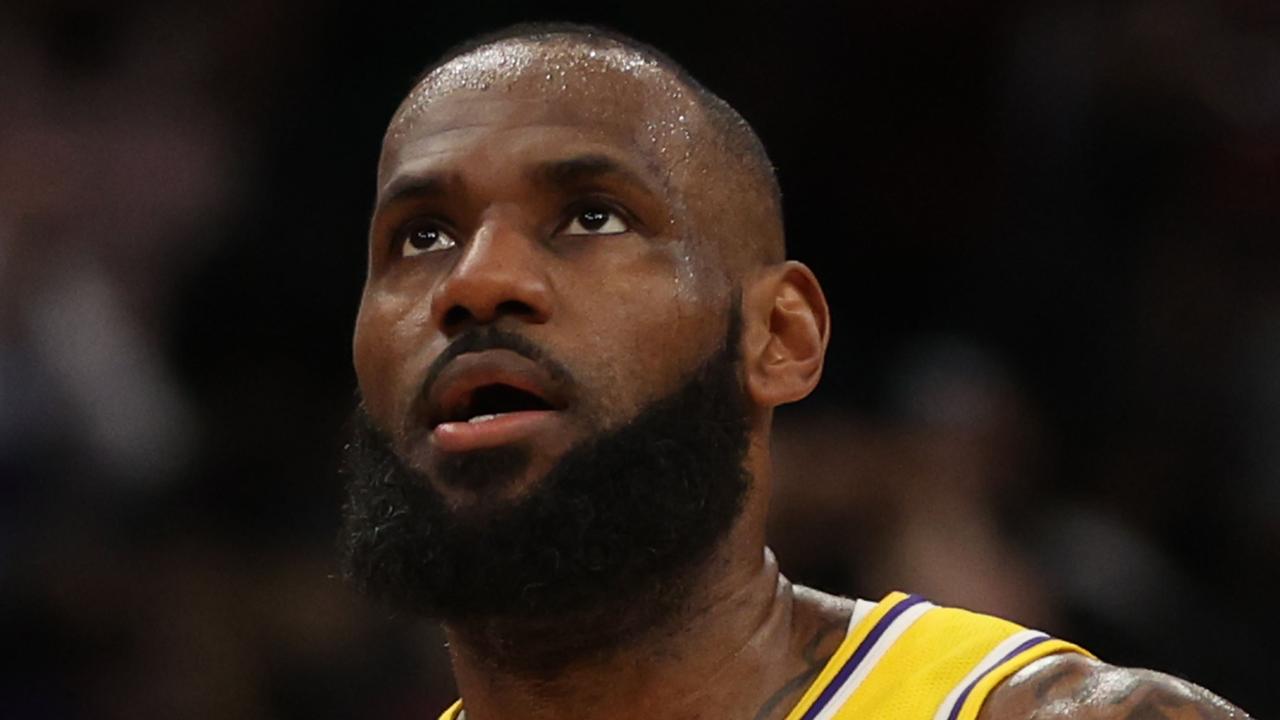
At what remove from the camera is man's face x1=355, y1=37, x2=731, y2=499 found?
8.92ft

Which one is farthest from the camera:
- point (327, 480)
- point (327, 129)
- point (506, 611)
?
point (327, 129)

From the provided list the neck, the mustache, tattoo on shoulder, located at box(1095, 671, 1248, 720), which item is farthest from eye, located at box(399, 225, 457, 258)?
tattoo on shoulder, located at box(1095, 671, 1248, 720)

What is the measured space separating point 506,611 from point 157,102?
3.84 metres

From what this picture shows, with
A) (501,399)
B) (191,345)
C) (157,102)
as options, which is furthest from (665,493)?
(157,102)

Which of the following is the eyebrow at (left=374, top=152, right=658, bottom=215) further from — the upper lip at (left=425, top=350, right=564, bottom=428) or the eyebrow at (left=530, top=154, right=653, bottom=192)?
the upper lip at (left=425, top=350, right=564, bottom=428)

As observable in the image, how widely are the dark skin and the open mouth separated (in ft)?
0.14

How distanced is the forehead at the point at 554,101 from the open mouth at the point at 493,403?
390 mm

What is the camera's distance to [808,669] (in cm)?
289

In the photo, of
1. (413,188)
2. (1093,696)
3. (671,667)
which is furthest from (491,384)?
(1093,696)

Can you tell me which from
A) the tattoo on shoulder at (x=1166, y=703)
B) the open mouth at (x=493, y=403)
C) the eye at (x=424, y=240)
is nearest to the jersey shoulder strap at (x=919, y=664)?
the tattoo on shoulder at (x=1166, y=703)

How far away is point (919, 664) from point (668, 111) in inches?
36.2

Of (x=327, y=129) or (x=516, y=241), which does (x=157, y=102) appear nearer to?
(x=327, y=129)

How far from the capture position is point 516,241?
2793 mm

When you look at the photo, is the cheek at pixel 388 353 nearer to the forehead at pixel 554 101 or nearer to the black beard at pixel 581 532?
the black beard at pixel 581 532
